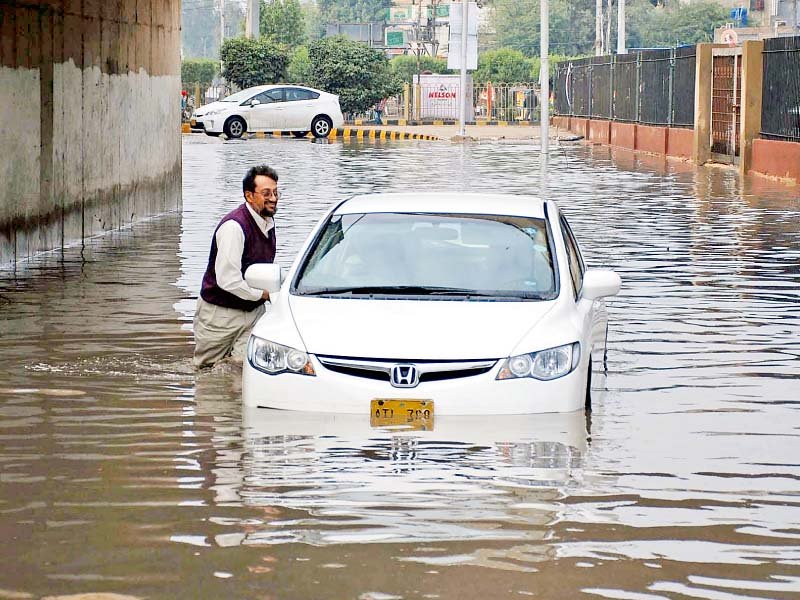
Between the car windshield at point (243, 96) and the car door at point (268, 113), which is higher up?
the car windshield at point (243, 96)

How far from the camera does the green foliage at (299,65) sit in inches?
2990

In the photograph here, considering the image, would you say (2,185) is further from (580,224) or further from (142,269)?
(580,224)

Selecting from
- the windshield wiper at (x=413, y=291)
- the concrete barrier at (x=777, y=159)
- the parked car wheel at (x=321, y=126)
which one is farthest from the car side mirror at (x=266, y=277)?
the parked car wheel at (x=321, y=126)

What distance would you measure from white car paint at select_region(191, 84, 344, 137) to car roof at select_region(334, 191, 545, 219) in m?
42.4

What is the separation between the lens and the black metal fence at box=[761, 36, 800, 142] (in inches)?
1185

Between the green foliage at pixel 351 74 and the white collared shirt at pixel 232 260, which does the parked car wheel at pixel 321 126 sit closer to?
the green foliage at pixel 351 74

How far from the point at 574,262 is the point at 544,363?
1.65 m

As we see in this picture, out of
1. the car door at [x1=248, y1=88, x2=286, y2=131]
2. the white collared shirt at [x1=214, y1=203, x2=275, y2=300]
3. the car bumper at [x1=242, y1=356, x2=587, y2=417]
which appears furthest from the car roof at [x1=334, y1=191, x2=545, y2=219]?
the car door at [x1=248, y1=88, x2=286, y2=131]

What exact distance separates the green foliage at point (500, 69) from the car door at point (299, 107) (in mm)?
30938

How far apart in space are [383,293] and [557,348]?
1.05 metres

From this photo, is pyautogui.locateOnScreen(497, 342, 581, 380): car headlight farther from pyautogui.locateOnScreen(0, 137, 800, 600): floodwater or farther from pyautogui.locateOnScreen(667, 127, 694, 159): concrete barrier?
pyautogui.locateOnScreen(667, 127, 694, 159): concrete barrier

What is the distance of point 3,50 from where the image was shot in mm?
16812

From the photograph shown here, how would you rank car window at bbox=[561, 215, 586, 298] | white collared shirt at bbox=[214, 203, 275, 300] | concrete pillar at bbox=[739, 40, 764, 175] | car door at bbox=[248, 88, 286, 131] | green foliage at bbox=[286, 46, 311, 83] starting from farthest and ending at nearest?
green foliage at bbox=[286, 46, 311, 83], car door at bbox=[248, 88, 286, 131], concrete pillar at bbox=[739, 40, 764, 175], white collared shirt at bbox=[214, 203, 275, 300], car window at bbox=[561, 215, 586, 298]

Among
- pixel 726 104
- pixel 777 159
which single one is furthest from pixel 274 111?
pixel 777 159
